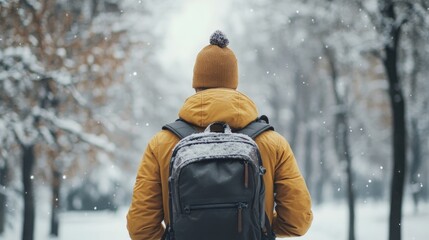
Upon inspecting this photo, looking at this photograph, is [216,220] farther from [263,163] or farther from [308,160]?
[308,160]

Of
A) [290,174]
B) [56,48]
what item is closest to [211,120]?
[290,174]

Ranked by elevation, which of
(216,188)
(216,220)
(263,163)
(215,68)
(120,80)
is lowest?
(216,220)

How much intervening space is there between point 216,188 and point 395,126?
873cm

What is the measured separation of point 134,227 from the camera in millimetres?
3021

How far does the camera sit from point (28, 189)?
12.6m

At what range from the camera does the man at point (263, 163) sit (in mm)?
3004

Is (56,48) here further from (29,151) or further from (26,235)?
(26,235)

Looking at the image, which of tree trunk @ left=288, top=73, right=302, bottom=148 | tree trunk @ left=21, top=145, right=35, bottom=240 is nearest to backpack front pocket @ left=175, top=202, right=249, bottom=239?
tree trunk @ left=21, top=145, right=35, bottom=240

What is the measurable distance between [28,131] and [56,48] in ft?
5.80

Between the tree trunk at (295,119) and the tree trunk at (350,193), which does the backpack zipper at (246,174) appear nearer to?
the tree trunk at (350,193)

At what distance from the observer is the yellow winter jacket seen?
300 centimetres

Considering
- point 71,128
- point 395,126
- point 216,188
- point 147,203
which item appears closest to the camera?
point 216,188

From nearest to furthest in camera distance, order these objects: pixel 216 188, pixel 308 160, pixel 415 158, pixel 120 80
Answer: pixel 216 188, pixel 120 80, pixel 415 158, pixel 308 160

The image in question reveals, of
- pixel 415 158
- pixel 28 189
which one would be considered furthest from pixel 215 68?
pixel 415 158
